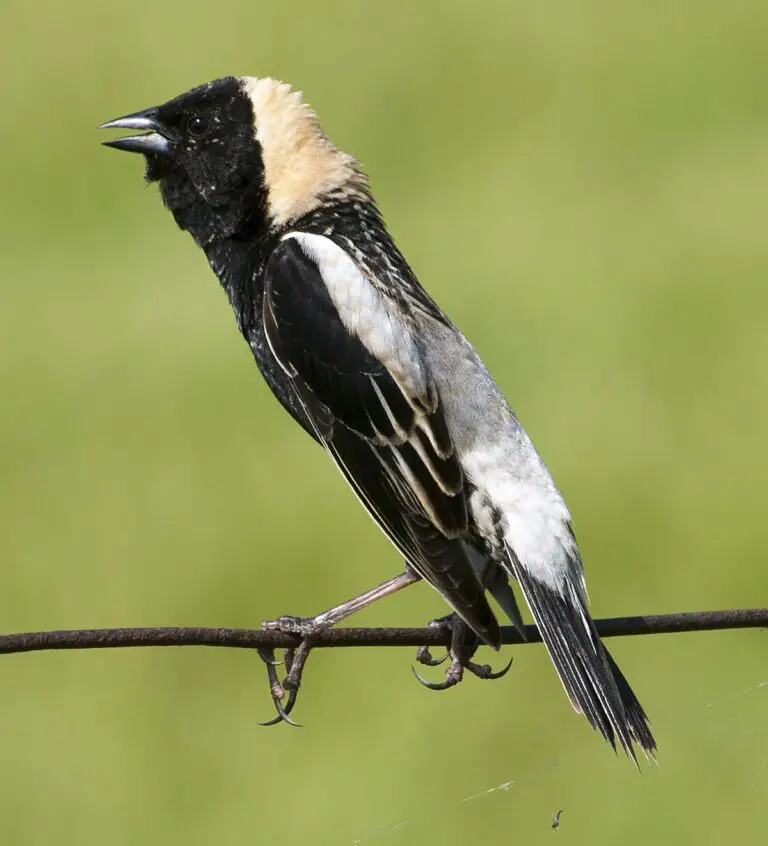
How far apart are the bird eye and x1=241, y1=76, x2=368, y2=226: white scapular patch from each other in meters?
0.13

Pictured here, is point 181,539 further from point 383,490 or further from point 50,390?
point 383,490

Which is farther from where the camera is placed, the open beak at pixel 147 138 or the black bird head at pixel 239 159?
the open beak at pixel 147 138

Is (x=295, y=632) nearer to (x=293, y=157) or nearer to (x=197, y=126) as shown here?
(x=293, y=157)

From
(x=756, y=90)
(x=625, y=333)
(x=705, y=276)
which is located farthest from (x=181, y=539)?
(x=756, y=90)

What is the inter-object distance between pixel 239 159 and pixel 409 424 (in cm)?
96

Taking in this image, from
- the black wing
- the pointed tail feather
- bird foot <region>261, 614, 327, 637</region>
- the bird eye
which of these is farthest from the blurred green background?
the bird eye

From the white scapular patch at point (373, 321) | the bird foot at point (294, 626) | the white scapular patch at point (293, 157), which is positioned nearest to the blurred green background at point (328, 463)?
the bird foot at point (294, 626)

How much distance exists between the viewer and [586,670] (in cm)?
337

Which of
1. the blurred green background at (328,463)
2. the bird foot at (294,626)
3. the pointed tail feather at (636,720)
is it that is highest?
the bird foot at (294,626)

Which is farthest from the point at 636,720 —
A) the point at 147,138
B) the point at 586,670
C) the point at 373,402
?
the point at 147,138

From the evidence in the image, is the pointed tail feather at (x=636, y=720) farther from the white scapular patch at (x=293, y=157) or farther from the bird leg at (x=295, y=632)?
the white scapular patch at (x=293, y=157)

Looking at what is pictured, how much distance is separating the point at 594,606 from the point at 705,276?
2.74 meters

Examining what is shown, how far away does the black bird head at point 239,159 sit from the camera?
4109 mm

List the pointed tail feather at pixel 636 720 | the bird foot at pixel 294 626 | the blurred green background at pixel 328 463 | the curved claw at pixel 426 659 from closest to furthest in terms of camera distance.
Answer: the pointed tail feather at pixel 636 720, the bird foot at pixel 294 626, the curved claw at pixel 426 659, the blurred green background at pixel 328 463
